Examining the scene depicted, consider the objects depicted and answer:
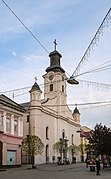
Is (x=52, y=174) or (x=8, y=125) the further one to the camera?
(x=8, y=125)

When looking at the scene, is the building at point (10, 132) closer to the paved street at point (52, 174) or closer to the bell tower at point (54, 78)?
the paved street at point (52, 174)

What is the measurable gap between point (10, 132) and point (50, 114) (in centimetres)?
2460

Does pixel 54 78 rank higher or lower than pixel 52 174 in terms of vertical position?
higher

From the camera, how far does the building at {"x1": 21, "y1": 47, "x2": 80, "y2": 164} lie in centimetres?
6531

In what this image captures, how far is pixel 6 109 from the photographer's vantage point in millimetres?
46281

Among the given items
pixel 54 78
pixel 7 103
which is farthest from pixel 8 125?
pixel 54 78

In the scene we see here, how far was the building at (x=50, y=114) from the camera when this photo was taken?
65312mm

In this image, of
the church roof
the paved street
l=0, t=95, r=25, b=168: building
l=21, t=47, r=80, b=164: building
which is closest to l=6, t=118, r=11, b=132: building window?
l=0, t=95, r=25, b=168: building

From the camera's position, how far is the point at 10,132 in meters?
47.4

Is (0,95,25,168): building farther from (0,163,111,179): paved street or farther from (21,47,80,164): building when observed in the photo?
(21,47,80,164): building

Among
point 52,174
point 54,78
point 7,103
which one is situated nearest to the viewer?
point 52,174

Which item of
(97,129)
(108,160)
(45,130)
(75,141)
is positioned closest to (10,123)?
(97,129)

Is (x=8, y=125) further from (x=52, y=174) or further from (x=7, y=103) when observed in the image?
(x=52, y=174)

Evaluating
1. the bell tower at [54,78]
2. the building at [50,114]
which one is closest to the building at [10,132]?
the building at [50,114]
